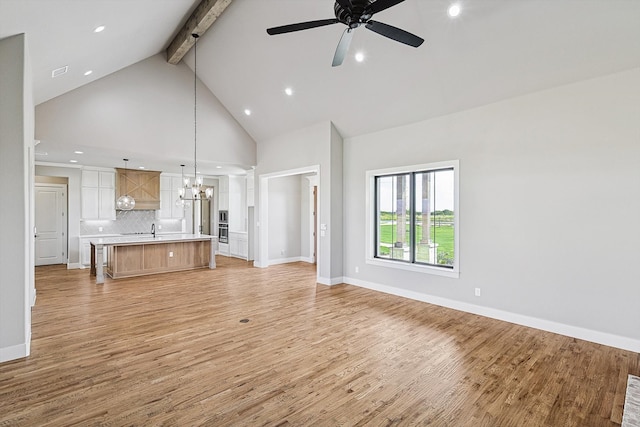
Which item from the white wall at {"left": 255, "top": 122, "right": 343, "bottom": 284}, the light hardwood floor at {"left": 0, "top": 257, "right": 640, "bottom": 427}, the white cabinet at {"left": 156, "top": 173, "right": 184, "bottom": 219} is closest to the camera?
the light hardwood floor at {"left": 0, "top": 257, "right": 640, "bottom": 427}

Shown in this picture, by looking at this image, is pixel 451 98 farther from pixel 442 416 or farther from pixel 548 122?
pixel 442 416

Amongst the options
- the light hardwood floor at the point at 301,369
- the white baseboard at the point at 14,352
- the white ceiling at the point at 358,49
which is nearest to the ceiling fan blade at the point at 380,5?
the white ceiling at the point at 358,49

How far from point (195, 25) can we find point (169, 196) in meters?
5.96

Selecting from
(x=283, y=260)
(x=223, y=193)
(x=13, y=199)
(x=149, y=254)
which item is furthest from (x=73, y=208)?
(x=13, y=199)

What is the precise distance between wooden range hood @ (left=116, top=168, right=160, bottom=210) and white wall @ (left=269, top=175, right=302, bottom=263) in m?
3.54

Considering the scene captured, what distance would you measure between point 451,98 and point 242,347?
4374 mm

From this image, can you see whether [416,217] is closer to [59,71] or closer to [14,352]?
[14,352]

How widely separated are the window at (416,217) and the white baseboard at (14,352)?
4932 mm

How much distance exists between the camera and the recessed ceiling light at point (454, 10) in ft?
11.5

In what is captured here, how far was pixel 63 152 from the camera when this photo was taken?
6730 mm

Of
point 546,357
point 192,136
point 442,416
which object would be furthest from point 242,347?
point 192,136

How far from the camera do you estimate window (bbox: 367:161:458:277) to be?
5094 millimetres

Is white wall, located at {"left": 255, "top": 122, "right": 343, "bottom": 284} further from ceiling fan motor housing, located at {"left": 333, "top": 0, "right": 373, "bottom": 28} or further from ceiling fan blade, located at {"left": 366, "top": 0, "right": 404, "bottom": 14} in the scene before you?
ceiling fan blade, located at {"left": 366, "top": 0, "right": 404, "bottom": 14}

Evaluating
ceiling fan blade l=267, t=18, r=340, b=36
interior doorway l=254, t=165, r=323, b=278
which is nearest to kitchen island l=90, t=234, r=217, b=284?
interior doorway l=254, t=165, r=323, b=278
